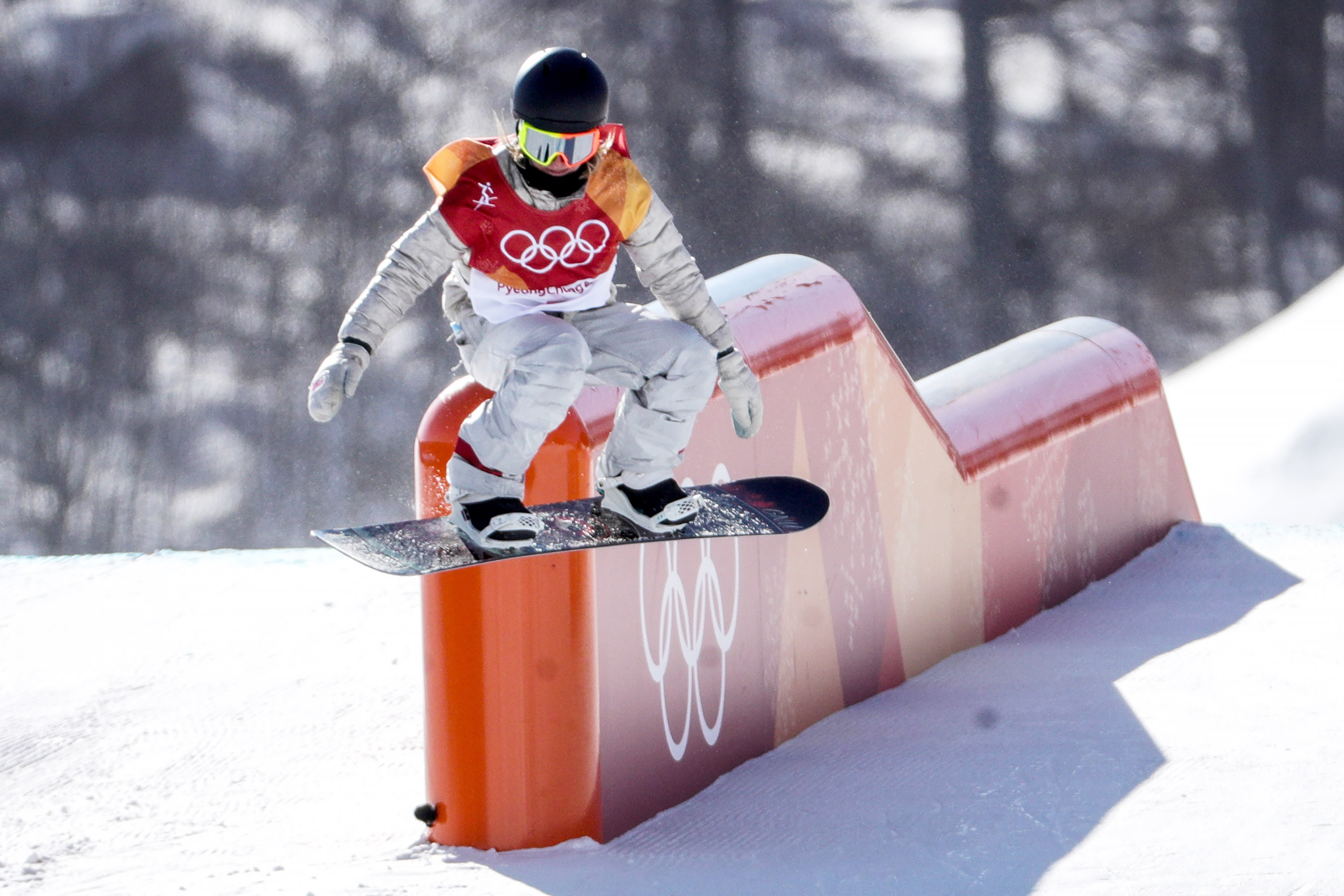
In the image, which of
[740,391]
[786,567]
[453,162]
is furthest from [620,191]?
[786,567]

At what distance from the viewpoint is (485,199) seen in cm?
237

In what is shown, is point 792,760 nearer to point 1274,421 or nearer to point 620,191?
point 620,191

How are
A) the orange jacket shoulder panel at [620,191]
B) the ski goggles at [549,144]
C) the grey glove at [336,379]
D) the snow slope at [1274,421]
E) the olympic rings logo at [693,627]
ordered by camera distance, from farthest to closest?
the snow slope at [1274,421], the olympic rings logo at [693,627], the orange jacket shoulder panel at [620,191], the ski goggles at [549,144], the grey glove at [336,379]

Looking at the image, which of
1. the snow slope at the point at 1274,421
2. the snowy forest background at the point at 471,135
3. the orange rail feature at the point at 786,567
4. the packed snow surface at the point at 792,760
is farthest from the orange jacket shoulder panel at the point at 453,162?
the snowy forest background at the point at 471,135

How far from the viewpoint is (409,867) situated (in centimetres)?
277

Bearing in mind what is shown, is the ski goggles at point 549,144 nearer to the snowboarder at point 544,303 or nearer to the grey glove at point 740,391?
the snowboarder at point 544,303

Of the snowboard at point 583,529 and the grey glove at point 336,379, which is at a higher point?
the grey glove at point 336,379

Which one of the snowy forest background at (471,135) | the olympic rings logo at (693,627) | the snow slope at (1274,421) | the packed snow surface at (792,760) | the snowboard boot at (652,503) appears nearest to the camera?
the snowboard boot at (652,503)

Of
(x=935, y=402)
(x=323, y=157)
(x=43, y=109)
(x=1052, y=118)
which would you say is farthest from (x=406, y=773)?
(x=1052, y=118)

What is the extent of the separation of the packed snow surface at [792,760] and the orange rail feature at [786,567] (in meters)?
0.12

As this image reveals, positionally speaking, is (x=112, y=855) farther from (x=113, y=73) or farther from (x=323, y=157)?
(x=113, y=73)

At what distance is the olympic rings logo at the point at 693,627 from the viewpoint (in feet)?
10.6

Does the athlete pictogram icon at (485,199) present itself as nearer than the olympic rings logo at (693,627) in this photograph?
Yes

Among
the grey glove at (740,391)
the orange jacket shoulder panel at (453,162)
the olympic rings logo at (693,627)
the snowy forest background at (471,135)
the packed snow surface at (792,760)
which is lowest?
the packed snow surface at (792,760)
